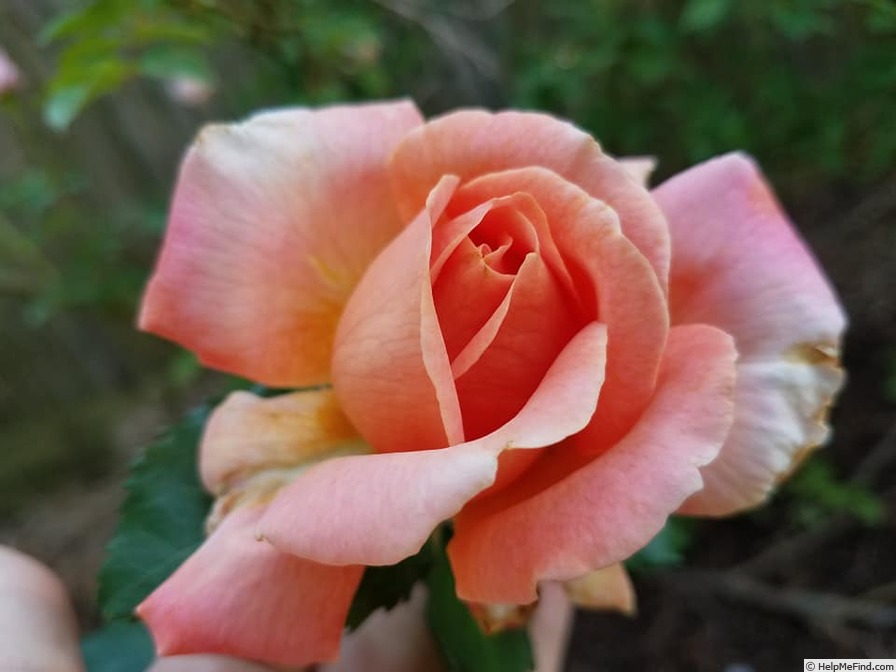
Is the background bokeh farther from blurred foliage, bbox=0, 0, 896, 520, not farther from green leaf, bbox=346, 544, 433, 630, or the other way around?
green leaf, bbox=346, 544, 433, 630

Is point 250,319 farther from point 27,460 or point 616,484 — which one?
point 27,460

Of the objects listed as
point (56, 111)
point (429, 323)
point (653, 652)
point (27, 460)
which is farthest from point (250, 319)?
point (27, 460)

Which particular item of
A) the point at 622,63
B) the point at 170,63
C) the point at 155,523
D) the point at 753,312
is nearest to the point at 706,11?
the point at 622,63

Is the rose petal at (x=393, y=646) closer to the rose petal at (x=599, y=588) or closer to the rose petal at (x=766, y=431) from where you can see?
the rose petal at (x=599, y=588)

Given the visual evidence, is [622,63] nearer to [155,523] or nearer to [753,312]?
[753,312]

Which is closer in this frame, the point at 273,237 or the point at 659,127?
the point at 273,237
